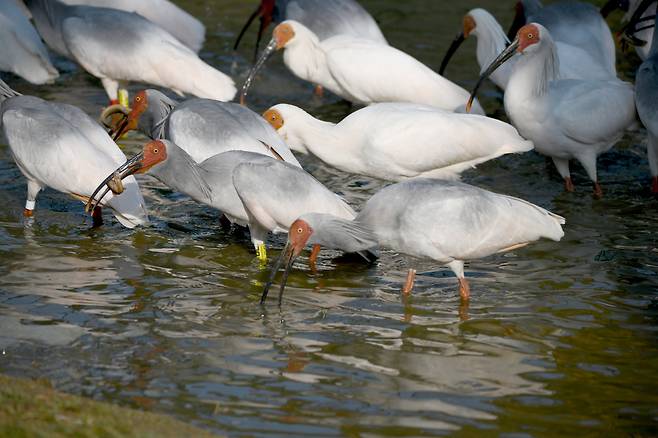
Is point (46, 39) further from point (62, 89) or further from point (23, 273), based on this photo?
point (23, 273)

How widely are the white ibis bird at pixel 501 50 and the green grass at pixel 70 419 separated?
6264 millimetres

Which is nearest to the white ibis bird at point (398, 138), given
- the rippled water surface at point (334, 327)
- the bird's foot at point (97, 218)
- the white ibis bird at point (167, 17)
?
the rippled water surface at point (334, 327)

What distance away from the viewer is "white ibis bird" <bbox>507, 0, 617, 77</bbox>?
10719 mm

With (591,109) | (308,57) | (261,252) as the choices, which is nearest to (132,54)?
(308,57)

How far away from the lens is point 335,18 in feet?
38.3

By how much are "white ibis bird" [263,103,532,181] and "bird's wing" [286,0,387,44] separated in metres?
3.28

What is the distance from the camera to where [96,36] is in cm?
1039

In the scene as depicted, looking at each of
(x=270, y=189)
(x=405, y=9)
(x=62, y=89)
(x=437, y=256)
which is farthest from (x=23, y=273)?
(x=405, y=9)

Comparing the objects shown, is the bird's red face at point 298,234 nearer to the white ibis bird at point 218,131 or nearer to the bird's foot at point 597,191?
the white ibis bird at point 218,131

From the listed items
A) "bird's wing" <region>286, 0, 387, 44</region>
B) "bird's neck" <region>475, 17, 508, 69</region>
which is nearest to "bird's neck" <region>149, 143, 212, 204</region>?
"bird's neck" <region>475, 17, 508, 69</region>

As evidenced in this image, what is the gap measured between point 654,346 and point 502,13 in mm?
8942

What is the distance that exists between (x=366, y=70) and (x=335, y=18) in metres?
1.90

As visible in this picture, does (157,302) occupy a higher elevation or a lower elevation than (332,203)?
lower

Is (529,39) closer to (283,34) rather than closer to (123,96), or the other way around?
(283,34)
